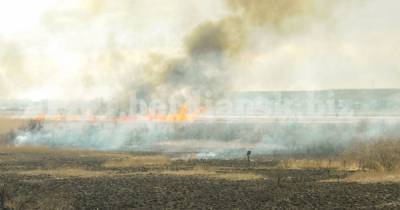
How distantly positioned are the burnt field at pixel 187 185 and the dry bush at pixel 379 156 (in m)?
2.40

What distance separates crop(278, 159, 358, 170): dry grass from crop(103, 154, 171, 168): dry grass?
11296 mm

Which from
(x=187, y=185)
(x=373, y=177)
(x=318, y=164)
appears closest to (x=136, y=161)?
(x=318, y=164)

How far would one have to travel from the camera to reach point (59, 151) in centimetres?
8381

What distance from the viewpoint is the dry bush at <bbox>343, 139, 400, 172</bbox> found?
55.3m

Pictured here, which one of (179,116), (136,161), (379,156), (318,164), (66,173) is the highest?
(179,116)

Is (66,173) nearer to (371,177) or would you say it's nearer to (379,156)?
(371,177)

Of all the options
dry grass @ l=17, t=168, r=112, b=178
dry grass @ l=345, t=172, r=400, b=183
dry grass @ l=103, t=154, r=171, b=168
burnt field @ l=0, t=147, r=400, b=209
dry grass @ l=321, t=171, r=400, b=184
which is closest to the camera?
→ burnt field @ l=0, t=147, r=400, b=209

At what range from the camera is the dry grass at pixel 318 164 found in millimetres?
59031

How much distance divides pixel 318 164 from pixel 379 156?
567cm

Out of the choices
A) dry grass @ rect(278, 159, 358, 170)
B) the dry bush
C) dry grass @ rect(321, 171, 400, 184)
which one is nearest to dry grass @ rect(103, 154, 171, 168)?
dry grass @ rect(278, 159, 358, 170)

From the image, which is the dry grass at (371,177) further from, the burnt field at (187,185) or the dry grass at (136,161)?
the dry grass at (136,161)

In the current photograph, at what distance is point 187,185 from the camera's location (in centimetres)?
4697

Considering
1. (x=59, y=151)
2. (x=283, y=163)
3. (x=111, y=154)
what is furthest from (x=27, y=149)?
(x=283, y=163)

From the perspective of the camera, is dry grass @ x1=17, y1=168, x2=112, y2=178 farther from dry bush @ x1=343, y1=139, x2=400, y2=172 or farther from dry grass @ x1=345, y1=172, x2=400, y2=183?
dry bush @ x1=343, y1=139, x2=400, y2=172
